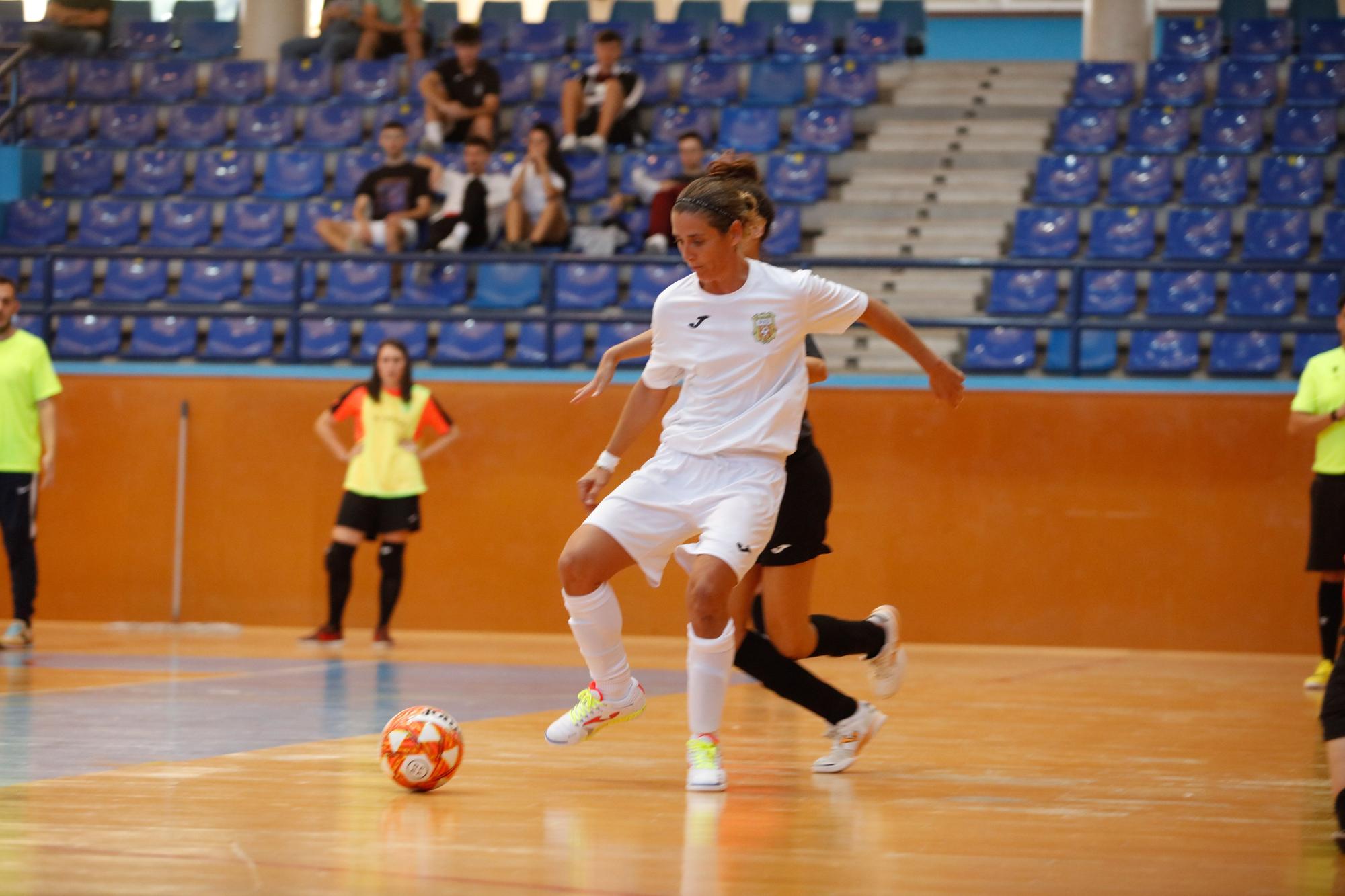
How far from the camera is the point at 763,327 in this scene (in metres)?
4.91

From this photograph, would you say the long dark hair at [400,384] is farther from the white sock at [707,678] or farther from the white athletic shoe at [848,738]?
the white sock at [707,678]

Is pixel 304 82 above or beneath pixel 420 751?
above

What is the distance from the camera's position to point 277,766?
5.05 metres

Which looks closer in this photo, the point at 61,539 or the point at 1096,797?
the point at 1096,797

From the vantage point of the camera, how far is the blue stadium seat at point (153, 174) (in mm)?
15344

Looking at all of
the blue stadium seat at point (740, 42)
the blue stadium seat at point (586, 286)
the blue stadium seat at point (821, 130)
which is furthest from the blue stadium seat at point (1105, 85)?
the blue stadium seat at point (586, 286)

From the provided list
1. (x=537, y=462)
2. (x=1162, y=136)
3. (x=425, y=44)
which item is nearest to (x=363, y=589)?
(x=537, y=462)

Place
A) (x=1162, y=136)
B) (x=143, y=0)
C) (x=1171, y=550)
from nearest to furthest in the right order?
1. (x=1171, y=550)
2. (x=1162, y=136)
3. (x=143, y=0)

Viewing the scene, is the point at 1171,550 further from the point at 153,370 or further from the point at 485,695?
the point at 153,370

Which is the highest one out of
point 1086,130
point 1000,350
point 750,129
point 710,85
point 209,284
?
point 710,85

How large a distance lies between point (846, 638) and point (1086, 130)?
33.6 feet

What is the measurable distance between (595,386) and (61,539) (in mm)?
8743

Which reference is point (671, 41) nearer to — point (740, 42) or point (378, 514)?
point (740, 42)

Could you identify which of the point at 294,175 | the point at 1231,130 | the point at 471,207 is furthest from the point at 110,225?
the point at 1231,130
